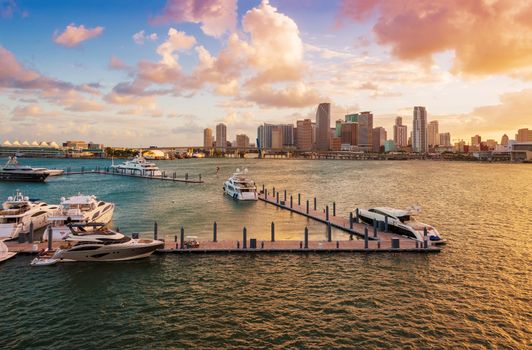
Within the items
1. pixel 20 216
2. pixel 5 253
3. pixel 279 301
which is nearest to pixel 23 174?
pixel 20 216

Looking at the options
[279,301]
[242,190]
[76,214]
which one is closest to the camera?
[279,301]

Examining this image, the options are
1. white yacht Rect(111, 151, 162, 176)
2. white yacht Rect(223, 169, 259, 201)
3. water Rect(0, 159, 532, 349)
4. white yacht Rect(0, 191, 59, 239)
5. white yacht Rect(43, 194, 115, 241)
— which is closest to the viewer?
water Rect(0, 159, 532, 349)

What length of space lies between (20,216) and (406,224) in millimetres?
41863

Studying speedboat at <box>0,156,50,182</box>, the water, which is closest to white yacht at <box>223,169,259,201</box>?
the water

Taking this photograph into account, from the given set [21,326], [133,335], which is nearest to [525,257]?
[133,335]

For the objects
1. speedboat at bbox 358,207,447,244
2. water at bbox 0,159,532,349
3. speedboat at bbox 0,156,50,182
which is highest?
speedboat at bbox 0,156,50,182

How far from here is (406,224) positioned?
3997 centimetres

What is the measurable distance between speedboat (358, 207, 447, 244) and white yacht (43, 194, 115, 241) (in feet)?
98.8

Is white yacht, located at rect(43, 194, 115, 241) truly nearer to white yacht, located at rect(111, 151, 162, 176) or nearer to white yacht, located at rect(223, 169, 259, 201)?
white yacht, located at rect(223, 169, 259, 201)

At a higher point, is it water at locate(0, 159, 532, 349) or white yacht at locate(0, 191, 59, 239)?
white yacht at locate(0, 191, 59, 239)

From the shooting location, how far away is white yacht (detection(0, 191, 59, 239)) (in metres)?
38.2

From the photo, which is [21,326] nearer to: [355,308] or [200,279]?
[200,279]

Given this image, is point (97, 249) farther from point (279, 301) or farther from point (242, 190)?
point (242, 190)

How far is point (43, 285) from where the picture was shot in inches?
1075
